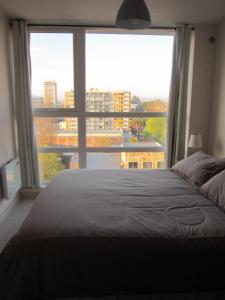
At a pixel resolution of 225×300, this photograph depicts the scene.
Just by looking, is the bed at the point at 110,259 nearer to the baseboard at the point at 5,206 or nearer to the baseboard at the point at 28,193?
the baseboard at the point at 5,206

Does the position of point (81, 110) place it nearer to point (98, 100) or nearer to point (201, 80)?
point (98, 100)

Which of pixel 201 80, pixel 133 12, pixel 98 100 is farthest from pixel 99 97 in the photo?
pixel 133 12

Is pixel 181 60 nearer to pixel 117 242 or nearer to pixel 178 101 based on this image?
pixel 178 101

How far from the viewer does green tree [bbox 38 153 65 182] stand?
407 cm

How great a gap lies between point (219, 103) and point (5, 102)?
291 centimetres

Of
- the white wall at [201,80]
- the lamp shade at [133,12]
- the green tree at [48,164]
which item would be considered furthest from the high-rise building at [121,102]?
the lamp shade at [133,12]

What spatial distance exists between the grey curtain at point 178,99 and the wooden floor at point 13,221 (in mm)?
2248

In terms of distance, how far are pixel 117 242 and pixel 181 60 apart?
9.93ft

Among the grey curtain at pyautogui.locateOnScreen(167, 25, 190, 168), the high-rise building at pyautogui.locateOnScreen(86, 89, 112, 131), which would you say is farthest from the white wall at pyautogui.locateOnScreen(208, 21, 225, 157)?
the high-rise building at pyautogui.locateOnScreen(86, 89, 112, 131)

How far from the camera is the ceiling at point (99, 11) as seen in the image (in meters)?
2.87

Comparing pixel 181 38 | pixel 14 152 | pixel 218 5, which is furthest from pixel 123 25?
pixel 14 152

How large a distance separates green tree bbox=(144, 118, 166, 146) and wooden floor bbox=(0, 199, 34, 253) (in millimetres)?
2130

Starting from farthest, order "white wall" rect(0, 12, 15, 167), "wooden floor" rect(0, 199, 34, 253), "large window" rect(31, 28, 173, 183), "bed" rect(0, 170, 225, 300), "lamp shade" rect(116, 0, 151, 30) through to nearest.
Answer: "large window" rect(31, 28, 173, 183)
"white wall" rect(0, 12, 15, 167)
"wooden floor" rect(0, 199, 34, 253)
"lamp shade" rect(116, 0, 151, 30)
"bed" rect(0, 170, 225, 300)

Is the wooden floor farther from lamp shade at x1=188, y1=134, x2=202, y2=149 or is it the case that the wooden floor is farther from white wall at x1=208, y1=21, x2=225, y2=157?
white wall at x1=208, y1=21, x2=225, y2=157
